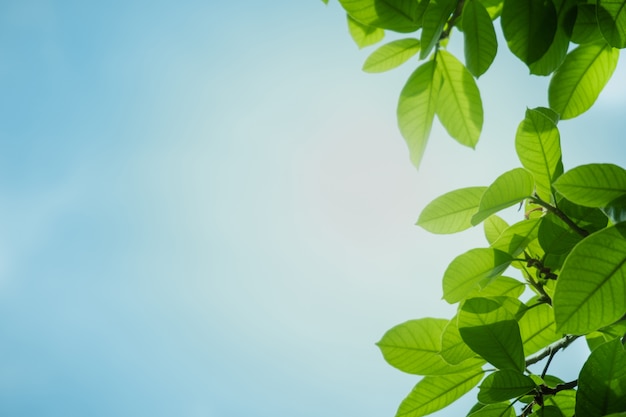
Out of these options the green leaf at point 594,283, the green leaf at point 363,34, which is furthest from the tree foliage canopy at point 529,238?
the green leaf at point 363,34

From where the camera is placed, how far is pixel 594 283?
53 centimetres

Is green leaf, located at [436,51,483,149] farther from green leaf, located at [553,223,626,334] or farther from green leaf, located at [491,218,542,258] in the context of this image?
green leaf, located at [553,223,626,334]

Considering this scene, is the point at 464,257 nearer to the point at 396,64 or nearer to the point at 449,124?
the point at 449,124

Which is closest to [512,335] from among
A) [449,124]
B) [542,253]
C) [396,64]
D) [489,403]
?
→ [489,403]

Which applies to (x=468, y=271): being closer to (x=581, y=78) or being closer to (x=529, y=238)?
(x=529, y=238)

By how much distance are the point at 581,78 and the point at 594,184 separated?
0.33m

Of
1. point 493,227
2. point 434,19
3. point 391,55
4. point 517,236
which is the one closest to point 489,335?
point 517,236

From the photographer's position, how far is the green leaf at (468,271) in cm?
70

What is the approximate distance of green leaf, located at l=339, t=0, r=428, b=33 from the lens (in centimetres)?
73

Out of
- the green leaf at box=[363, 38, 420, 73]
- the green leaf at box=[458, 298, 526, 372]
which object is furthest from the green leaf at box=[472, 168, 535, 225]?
the green leaf at box=[363, 38, 420, 73]

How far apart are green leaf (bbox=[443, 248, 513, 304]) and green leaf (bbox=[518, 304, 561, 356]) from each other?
7 centimetres

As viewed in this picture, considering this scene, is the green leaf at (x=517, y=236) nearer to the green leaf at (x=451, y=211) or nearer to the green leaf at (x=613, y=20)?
the green leaf at (x=451, y=211)

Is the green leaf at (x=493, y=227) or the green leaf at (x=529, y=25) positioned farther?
the green leaf at (x=493, y=227)

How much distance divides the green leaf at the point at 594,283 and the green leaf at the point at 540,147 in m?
0.18
